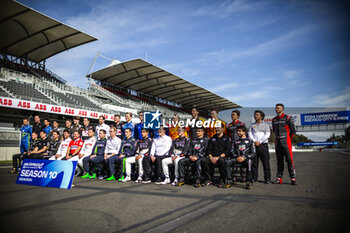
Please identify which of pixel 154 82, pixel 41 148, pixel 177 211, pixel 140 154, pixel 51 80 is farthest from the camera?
pixel 154 82

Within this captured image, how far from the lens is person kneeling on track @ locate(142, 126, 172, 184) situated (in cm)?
600

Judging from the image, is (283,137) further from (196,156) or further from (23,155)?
(23,155)

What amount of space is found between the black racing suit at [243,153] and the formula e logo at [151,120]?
2.70 m

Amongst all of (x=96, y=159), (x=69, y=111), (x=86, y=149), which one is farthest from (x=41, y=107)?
(x=96, y=159)

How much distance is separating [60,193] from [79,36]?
851 inches

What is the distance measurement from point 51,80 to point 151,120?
25432 mm

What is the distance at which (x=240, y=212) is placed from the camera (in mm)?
3023

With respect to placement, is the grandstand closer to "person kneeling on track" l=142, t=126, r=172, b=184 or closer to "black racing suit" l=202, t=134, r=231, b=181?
"person kneeling on track" l=142, t=126, r=172, b=184

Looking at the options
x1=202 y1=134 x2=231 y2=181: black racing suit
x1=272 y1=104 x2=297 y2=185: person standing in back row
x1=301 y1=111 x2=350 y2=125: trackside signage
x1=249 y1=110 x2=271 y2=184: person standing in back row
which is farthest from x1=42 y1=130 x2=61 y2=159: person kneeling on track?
x1=301 y1=111 x2=350 y2=125: trackside signage

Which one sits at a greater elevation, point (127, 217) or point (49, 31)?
point (49, 31)

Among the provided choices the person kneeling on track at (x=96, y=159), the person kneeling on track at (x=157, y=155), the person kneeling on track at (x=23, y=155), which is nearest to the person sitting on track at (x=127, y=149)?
the person kneeling on track at (x=96, y=159)

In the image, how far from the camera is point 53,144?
8062mm

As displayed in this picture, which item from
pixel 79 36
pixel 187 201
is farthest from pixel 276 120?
pixel 79 36

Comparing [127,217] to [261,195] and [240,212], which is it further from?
[261,195]
